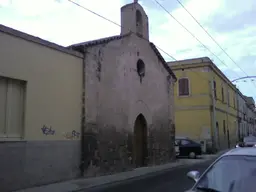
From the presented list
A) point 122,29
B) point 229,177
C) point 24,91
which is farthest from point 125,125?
point 229,177

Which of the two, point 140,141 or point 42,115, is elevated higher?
point 42,115


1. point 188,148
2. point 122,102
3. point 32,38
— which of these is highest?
point 32,38

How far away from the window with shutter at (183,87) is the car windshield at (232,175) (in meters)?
28.5

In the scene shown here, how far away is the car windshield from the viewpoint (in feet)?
14.0

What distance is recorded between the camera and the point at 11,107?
1148cm

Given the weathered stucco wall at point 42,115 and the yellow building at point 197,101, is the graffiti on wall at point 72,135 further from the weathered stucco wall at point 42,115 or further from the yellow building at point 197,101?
the yellow building at point 197,101

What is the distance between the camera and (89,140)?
14852 millimetres

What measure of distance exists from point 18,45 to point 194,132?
23.6 meters

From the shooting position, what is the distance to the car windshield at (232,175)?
4.27 metres

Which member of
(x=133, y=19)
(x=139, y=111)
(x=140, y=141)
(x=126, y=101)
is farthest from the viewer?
(x=133, y=19)

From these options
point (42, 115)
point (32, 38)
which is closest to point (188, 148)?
point (42, 115)

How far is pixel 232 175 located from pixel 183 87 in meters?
29.1

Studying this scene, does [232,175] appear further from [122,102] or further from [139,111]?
[139,111]

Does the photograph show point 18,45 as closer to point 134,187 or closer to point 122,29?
point 134,187
